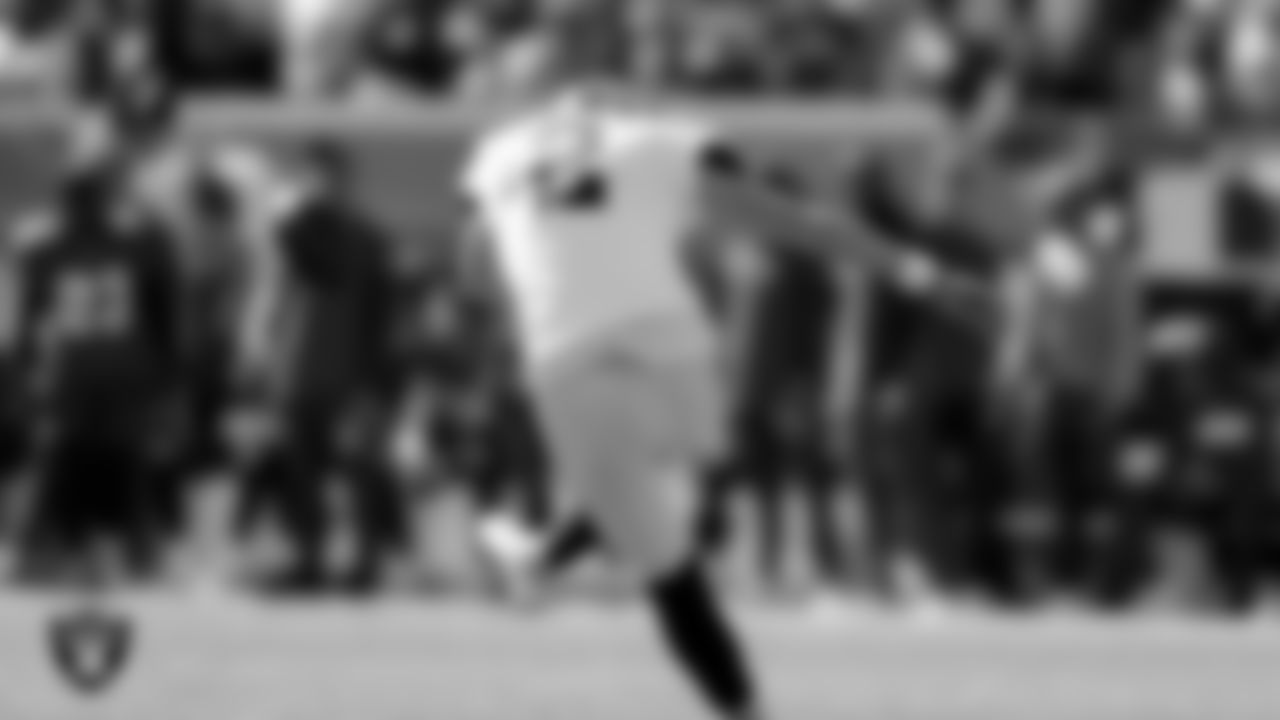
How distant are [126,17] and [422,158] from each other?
1.27m

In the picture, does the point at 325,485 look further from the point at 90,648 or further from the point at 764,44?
the point at 90,648

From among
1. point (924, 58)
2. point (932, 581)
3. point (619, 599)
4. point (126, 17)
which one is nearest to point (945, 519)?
point (932, 581)

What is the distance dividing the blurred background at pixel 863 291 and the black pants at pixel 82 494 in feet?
0.30

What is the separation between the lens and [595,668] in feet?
32.7

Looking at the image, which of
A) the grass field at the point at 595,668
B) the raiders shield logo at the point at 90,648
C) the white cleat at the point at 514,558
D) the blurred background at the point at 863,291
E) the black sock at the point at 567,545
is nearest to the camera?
the grass field at the point at 595,668

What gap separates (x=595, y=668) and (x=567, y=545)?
1.53 metres

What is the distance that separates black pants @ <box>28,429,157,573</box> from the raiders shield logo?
225 cm

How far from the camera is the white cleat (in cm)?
902

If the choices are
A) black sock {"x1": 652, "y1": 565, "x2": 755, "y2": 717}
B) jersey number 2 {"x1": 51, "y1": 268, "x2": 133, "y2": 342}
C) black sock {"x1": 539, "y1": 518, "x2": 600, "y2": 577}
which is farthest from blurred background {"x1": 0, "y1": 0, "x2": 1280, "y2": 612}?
black sock {"x1": 652, "y1": 565, "x2": 755, "y2": 717}

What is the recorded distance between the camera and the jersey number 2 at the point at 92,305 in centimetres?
1199

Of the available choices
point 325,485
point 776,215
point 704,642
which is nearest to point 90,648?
point 325,485

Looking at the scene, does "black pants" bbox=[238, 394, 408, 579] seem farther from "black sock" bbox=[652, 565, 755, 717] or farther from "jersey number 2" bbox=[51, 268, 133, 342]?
"black sock" bbox=[652, 565, 755, 717]

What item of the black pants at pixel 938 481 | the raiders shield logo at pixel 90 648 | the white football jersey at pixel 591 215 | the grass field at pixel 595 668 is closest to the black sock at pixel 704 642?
the white football jersey at pixel 591 215

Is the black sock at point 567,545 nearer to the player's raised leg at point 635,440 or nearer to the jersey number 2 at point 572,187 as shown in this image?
the player's raised leg at point 635,440
